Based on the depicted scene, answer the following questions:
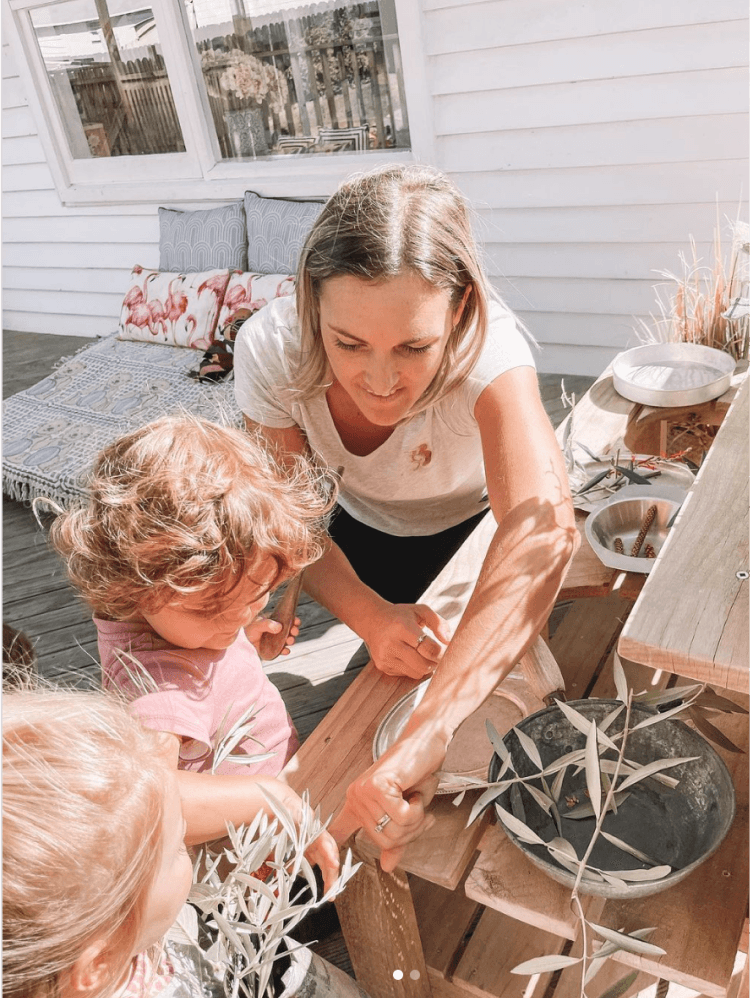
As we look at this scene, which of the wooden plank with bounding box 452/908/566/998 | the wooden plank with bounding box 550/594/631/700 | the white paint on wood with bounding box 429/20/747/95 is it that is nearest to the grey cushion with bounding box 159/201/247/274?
the white paint on wood with bounding box 429/20/747/95

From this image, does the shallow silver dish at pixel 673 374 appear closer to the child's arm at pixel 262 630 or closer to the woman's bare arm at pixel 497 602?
the woman's bare arm at pixel 497 602

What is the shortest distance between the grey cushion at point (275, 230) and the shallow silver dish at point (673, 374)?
2131mm

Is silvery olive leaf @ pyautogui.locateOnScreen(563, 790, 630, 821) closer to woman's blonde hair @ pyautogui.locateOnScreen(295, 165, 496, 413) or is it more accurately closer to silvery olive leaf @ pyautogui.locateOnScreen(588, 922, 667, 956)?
silvery olive leaf @ pyautogui.locateOnScreen(588, 922, 667, 956)

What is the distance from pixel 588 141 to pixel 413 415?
7.24ft

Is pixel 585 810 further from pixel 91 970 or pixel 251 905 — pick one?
pixel 91 970

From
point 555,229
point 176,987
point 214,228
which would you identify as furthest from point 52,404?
point 176,987

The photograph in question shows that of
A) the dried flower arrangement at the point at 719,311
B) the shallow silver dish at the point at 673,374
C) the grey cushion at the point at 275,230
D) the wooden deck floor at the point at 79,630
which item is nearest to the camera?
the shallow silver dish at the point at 673,374

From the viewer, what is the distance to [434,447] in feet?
5.49

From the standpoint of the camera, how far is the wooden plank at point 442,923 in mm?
1345

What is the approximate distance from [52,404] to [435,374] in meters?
2.97

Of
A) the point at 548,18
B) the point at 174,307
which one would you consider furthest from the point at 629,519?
the point at 174,307

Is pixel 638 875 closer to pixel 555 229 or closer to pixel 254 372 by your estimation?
pixel 254 372

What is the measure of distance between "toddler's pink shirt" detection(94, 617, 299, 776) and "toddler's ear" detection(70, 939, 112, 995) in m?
0.30

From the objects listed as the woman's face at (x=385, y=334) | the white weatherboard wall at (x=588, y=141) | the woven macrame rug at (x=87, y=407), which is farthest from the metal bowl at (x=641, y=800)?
the white weatherboard wall at (x=588, y=141)
